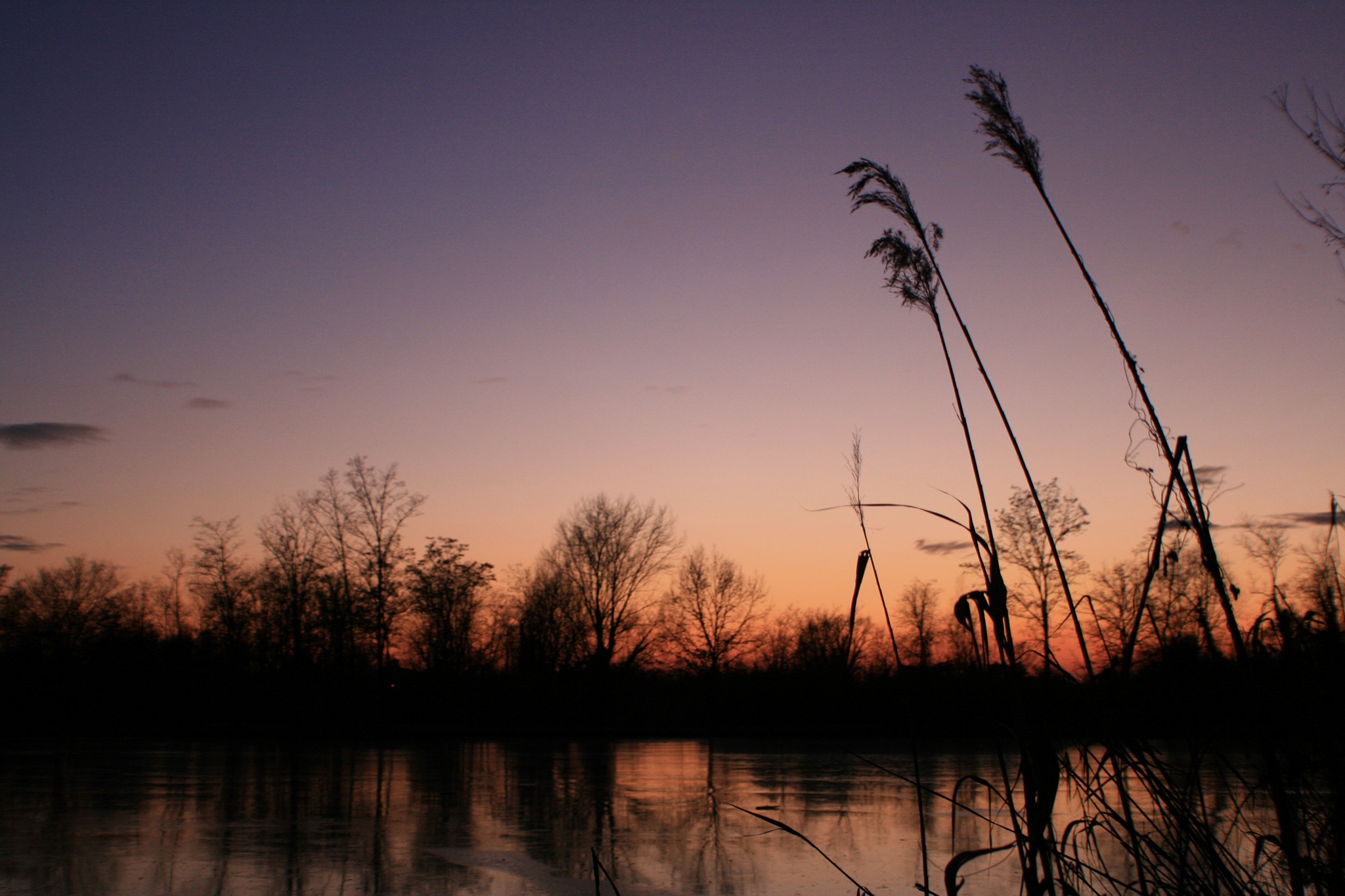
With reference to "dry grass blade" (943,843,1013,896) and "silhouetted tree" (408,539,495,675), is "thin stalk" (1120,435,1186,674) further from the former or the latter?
"silhouetted tree" (408,539,495,675)

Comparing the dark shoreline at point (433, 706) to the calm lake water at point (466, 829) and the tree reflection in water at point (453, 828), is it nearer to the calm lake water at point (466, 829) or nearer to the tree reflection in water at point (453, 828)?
the tree reflection in water at point (453, 828)

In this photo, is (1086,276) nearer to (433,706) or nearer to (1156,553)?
(1156,553)

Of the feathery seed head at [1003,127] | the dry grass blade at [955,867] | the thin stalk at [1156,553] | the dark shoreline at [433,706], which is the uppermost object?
the feathery seed head at [1003,127]

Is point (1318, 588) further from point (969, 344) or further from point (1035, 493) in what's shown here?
point (969, 344)

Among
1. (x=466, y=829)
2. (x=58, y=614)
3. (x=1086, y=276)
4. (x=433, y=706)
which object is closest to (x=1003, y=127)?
(x=1086, y=276)

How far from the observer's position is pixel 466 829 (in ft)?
26.3

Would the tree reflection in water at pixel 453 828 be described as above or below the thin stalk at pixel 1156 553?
below

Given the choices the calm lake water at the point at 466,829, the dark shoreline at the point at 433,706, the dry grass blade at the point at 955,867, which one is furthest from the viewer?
the dark shoreline at the point at 433,706

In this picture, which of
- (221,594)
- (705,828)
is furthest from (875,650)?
(705,828)

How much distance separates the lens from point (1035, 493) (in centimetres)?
189

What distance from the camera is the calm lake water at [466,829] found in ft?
19.5

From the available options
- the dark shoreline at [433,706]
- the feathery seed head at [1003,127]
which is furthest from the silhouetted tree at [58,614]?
the feathery seed head at [1003,127]

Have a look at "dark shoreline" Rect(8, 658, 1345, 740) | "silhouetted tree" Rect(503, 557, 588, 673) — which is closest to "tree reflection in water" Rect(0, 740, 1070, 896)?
"dark shoreline" Rect(8, 658, 1345, 740)

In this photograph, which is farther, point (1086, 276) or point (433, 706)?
point (433, 706)
